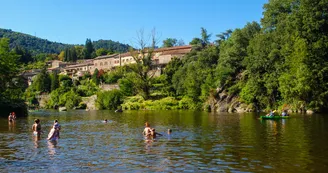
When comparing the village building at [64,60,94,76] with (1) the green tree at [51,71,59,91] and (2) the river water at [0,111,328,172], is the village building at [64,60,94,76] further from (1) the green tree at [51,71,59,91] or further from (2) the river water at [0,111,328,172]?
(2) the river water at [0,111,328,172]

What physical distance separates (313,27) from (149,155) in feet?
163

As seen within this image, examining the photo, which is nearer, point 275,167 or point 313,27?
point 275,167

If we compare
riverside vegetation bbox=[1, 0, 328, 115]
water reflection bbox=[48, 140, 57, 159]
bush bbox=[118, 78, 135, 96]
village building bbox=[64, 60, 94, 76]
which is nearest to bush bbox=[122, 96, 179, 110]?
riverside vegetation bbox=[1, 0, 328, 115]

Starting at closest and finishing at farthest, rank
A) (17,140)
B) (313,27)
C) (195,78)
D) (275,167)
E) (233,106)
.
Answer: (275,167)
(17,140)
(313,27)
(233,106)
(195,78)

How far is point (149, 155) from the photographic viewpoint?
2209 centimetres

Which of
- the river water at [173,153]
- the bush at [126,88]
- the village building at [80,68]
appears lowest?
the river water at [173,153]

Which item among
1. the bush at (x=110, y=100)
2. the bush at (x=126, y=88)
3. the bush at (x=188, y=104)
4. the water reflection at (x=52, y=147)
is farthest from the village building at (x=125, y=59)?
the water reflection at (x=52, y=147)

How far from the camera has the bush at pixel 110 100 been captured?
381 feet

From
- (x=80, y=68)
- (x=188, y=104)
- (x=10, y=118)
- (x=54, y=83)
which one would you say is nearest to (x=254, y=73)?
(x=188, y=104)

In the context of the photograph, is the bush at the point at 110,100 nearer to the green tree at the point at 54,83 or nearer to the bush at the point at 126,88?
the bush at the point at 126,88

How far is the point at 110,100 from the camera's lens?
117m

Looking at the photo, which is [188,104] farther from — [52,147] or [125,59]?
[125,59]

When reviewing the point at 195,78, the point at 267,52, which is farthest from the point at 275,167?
the point at 195,78

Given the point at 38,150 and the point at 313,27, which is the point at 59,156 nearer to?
the point at 38,150
